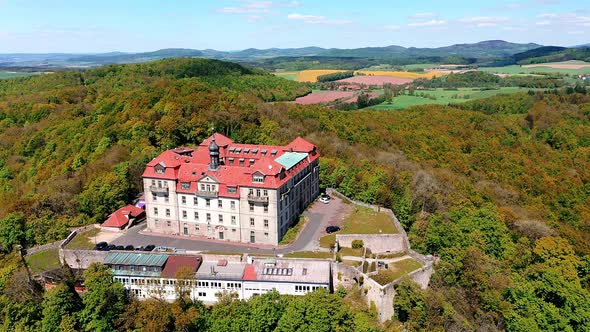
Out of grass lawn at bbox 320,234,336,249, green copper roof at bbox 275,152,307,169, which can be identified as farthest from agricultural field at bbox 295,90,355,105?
grass lawn at bbox 320,234,336,249

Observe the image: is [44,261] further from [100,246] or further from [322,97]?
→ [322,97]

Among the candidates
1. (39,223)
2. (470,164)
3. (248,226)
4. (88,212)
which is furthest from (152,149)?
(470,164)

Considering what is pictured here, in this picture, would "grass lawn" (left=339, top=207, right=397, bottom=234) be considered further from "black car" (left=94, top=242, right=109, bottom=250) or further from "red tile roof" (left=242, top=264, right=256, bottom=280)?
"black car" (left=94, top=242, right=109, bottom=250)

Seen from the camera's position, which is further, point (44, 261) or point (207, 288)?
point (44, 261)

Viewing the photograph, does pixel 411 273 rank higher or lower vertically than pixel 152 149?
lower

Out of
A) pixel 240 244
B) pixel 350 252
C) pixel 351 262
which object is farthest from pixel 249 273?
pixel 350 252

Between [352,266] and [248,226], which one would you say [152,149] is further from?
[352,266]
